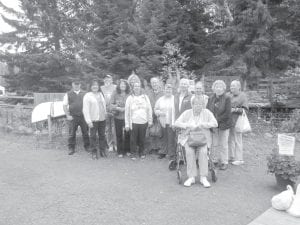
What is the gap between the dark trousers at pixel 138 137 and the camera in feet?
26.6

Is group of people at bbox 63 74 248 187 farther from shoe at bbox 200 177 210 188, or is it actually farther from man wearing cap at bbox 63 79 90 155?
shoe at bbox 200 177 210 188

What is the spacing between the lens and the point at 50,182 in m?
6.46

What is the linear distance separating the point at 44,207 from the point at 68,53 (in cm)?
1444

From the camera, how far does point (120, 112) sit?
826cm

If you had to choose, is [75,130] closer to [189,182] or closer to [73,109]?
[73,109]

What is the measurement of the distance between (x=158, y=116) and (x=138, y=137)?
0.69 meters

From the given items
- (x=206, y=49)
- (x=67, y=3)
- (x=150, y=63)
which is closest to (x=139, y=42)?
(x=150, y=63)

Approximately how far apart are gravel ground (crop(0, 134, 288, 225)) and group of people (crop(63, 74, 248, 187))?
405 mm

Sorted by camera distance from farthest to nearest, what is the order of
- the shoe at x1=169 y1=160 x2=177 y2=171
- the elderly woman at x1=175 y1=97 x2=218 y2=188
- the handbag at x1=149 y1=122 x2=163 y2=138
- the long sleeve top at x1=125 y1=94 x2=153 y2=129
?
the handbag at x1=149 y1=122 x2=163 y2=138, the long sleeve top at x1=125 y1=94 x2=153 y2=129, the shoe at x1=169 y1=160 x2=177 y2=171, the elderly woman at x1=175 y1=97 x2=218 y2=188

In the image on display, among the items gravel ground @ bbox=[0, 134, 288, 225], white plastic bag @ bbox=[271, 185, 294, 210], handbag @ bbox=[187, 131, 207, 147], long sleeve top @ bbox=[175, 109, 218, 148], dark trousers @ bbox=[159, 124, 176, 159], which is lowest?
gravel ground @ bbox=[0, 134, 288, 225]

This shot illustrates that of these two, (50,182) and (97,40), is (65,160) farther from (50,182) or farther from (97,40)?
(97,40)

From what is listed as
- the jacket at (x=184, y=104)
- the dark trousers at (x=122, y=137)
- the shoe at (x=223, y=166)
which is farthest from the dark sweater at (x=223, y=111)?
the dark trousers at (x=122, y=137)

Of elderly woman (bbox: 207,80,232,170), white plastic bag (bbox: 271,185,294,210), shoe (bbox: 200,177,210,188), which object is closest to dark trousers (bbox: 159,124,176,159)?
elderly woman (bbox: 207,80,232,170)

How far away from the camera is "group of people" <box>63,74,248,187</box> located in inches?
269
